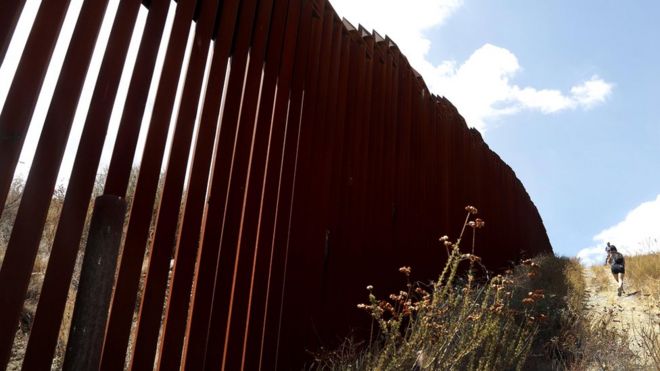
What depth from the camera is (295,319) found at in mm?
2629

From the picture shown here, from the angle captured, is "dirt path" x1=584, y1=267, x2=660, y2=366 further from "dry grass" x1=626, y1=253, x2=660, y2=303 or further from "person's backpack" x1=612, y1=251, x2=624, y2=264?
"person's backpack" x1=612, y1=251, x2=624, y2=264

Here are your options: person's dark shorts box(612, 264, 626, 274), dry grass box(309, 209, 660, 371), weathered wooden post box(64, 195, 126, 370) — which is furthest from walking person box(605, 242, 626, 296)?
weathered wooden post box(64, 195, 126, 370)

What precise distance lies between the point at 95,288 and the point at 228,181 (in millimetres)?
1286

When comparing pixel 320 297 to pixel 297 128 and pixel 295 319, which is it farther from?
pixel 297 128

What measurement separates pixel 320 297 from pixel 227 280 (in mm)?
857

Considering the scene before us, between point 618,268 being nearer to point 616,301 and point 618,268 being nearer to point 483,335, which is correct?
point 616,301

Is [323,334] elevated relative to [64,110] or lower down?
lower down

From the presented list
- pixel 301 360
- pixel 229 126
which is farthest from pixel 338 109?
pixel 301 360

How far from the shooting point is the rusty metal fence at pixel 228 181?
1.52 m

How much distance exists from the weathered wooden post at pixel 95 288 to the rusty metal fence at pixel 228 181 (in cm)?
64

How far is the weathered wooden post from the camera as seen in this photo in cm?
92

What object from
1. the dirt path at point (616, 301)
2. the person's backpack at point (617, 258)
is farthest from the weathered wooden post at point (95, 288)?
the person's backpack at point (617, 258)

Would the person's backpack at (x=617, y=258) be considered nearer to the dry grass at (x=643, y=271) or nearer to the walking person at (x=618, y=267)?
the walking person at (x=618, y=267)

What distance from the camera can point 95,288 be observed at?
0.95 meters
